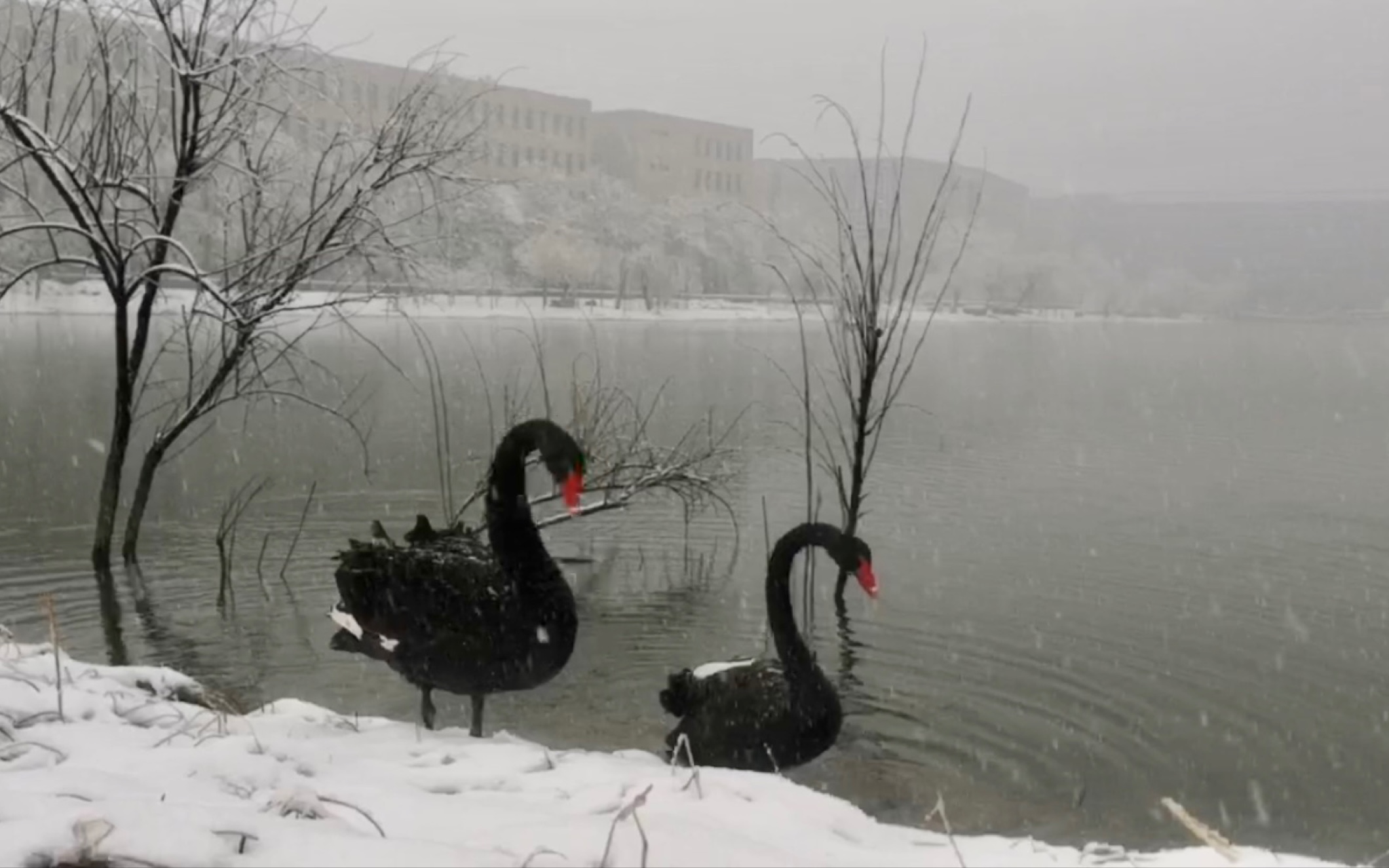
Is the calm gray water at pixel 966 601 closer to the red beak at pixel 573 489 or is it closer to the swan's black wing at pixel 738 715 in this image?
the swan's black wing at pixel 738 715

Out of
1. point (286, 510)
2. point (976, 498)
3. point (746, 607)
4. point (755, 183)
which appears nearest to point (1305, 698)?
point (746, 607)

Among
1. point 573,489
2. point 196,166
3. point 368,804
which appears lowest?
point 368,804

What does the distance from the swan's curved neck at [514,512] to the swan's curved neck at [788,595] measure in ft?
4.31

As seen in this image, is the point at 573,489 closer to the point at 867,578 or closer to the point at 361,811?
the point at 867,578

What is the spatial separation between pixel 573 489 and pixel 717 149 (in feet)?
462

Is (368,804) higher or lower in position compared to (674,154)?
lower

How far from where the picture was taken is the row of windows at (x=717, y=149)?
14125 cm

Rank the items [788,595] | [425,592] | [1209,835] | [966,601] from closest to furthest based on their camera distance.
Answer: [1209,835] < [425,592] < [788,595] < [966,601]

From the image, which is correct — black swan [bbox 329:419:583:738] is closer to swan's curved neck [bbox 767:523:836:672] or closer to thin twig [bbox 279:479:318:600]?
swan's curved neck [bbox 767:523:836:672]

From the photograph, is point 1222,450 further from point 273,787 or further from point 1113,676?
point 273,787

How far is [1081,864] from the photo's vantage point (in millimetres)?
3469

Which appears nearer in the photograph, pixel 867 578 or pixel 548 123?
pixel 867 578

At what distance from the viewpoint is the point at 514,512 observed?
6.20 m

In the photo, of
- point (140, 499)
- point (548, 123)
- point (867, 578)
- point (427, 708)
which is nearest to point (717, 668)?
point (867, 578)
